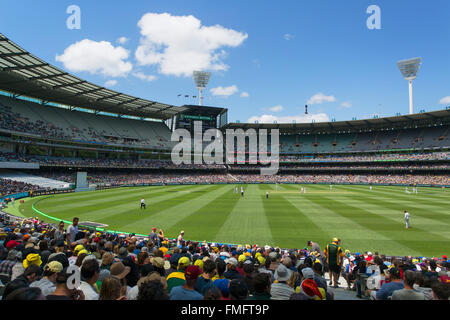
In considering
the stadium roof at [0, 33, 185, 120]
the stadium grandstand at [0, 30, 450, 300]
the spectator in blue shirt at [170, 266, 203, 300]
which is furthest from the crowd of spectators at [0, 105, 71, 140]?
the spectator in blue shirt at [170, 266, 203, 300]

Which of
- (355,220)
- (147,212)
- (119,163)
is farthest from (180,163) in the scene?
(355,220)

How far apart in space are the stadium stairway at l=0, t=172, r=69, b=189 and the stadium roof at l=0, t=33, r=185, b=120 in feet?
58.9

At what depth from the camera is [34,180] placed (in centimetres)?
4450

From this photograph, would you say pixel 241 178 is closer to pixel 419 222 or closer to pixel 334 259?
pixel 419 222

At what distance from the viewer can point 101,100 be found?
A: 62.6 metres

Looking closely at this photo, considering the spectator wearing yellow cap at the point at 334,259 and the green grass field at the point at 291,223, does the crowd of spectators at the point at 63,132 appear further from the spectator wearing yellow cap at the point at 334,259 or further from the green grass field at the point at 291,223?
the spectator wearing yellow cap at the point at 334,259

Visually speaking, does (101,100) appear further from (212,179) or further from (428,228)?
(428,228)

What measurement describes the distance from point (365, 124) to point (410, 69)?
22.8 metres

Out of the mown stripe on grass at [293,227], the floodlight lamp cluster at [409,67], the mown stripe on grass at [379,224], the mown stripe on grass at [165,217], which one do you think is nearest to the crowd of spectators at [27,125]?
the mown stripe on grass at [165,217]

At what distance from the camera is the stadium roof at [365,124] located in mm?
70375

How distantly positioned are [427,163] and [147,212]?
7605 centimetres

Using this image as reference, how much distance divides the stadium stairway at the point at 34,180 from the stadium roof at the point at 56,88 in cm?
1796

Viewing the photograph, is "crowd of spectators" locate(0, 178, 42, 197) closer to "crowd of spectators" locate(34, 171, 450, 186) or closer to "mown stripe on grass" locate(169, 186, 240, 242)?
"crowd of spectators" locate(34, 171, 450, 186)

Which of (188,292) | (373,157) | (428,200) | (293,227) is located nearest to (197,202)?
(293,227)
